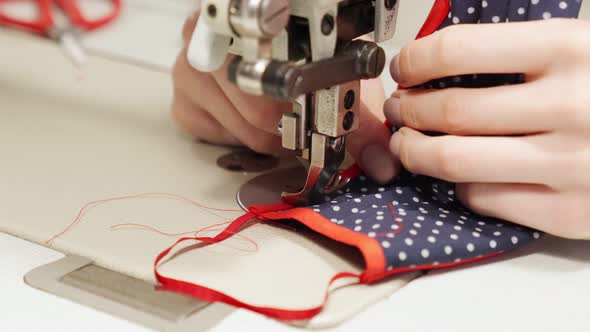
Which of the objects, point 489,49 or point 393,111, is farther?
point 393,111

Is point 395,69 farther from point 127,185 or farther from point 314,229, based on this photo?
point 127,185

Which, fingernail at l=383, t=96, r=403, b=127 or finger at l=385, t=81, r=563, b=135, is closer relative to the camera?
finger at l=385, t=81, r=563, b=135

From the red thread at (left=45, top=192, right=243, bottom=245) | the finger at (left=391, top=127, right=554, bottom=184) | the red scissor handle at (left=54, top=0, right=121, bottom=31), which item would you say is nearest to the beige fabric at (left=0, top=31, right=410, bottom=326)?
the red thread at (left=45, top=192, right=243, bottom=245)

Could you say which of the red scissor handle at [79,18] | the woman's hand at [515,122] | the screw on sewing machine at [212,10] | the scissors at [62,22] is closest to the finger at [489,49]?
the woman's hand at [515,122]

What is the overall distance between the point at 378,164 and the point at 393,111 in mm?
59

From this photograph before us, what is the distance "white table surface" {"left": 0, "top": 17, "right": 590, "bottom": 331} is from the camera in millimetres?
615

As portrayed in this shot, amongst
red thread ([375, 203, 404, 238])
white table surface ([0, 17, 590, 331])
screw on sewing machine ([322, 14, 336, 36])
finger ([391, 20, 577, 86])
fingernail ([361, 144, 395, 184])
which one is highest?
screw on sewing machine ([322, 14, 336, 36])

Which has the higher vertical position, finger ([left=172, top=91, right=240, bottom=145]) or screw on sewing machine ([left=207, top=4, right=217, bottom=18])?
screw on sewing machine ([left=207, top=4, right=217, bottom=18])

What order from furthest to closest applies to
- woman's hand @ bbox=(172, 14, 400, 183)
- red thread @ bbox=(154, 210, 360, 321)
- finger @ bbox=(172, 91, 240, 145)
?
finger @ bbox=(172, 91, 240, 145) < woman's hand @ bbox=(172, 14, 400, 183) < red thread @ bbox=(154, 210, 360, 321)

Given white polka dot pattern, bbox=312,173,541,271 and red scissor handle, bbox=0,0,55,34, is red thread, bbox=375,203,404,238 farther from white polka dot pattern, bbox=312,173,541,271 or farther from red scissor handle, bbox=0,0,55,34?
red scissor handle, bbox=0,0,55,34

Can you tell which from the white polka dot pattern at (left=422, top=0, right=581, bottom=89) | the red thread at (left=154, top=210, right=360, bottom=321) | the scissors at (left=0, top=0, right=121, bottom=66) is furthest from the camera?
the scissors at (left=0, top=0, right=121, bottom=66)

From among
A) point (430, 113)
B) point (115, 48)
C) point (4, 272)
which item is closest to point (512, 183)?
point (430, 113)

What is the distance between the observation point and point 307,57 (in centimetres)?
69

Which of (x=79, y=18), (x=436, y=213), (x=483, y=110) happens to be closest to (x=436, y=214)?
(x=436, y=213)
